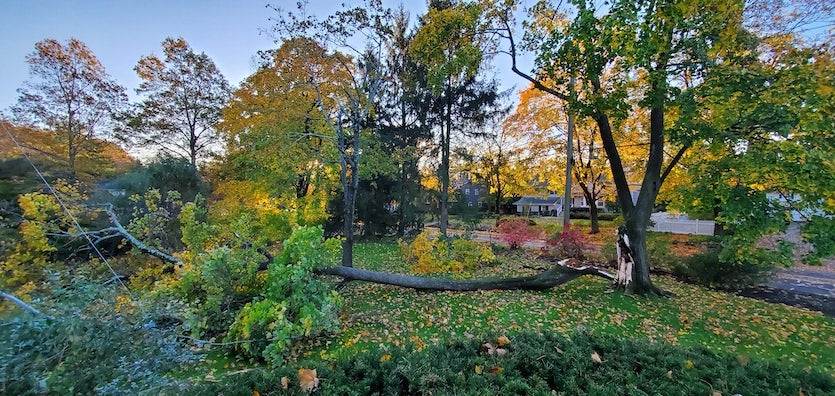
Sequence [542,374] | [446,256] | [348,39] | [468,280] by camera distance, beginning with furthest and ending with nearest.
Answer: [446,256] < [348,39] < [468,280] < [542,374]

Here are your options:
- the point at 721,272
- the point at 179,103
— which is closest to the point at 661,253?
the point at 721,272

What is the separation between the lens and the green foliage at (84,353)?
1.17 metres

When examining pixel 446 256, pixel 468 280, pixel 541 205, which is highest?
pixel 541 205

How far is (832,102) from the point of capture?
4004 millimetres

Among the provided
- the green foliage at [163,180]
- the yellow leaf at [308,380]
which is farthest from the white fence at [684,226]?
the green foliage at [163,180]

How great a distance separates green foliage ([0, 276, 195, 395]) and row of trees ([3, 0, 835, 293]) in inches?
217

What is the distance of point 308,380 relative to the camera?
1876 millimetres

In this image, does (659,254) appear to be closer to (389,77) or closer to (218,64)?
(389,77)

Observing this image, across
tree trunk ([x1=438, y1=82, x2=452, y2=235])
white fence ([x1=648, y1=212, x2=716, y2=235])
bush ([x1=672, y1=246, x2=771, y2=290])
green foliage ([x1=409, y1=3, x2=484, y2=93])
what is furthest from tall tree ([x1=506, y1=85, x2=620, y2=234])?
green foliage ([x1=409, y1=3, x2=484, y2=93])

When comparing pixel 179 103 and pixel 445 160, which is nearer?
pixel 445 160

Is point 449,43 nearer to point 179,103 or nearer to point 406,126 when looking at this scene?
point 406,126

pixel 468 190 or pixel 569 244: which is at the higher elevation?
pixel 468 190

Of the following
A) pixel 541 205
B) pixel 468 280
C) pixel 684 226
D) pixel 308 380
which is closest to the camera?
pixel 308 380

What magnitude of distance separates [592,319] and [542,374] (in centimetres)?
363
